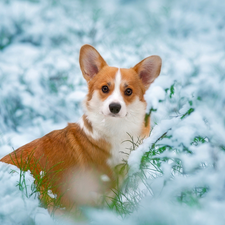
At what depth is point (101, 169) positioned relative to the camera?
2.83 metres

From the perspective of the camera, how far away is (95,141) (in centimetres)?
291

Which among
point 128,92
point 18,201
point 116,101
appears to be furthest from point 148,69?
point 18,201

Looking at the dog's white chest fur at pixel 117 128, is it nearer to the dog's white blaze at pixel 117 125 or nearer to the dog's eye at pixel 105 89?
the dog's white blaze at pixel 117 125

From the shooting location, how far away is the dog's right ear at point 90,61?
9.87 feet

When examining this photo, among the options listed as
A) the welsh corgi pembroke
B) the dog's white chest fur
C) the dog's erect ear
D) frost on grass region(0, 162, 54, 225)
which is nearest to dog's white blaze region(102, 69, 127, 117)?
the welsh corgi pembroke

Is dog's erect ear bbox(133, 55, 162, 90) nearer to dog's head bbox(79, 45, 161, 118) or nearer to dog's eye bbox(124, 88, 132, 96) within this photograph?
Answer: dog's head bbox(79, 45, 161, 118)

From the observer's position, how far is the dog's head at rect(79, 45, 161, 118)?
2.73 meters

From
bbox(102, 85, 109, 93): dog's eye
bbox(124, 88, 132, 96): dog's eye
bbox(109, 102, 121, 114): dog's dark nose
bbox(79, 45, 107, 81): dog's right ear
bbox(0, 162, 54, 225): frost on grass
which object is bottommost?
bbox(0, 162, 54, 225): frost on grass

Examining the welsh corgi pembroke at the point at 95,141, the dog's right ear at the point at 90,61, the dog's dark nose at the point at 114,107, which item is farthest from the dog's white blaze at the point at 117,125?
the dog's right ear at the point at 90,61

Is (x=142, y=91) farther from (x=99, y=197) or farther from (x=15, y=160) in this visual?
(x=15, y=160)

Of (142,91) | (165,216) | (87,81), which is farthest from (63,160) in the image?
(165,216)

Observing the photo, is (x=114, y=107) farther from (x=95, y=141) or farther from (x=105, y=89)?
(x=95, y=141)

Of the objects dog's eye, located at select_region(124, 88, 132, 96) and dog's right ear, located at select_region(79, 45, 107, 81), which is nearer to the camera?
dog's eye, located at select_region(124, 88, 132, 96)

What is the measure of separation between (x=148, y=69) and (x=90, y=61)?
0.61 m
